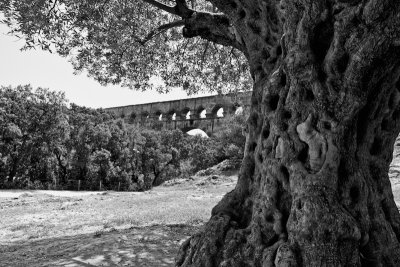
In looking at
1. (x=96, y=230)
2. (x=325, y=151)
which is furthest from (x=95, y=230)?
(x=325, y=151)

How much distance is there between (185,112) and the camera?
37.7 m

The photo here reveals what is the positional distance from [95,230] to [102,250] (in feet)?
10.1

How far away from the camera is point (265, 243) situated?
12.3 ft

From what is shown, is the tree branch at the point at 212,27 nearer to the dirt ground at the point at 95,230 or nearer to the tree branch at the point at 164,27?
the tree branch at the point at 164,27

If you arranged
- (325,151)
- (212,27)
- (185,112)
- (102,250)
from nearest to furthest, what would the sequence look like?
(325,151) < (102,250) < (212,27) < (185,112)

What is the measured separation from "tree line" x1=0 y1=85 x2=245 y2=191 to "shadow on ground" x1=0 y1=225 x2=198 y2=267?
55.0ft

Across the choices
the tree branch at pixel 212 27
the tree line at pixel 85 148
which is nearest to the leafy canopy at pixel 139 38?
the tree branch at pixel 212 27

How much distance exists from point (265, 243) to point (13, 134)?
23.2 metres

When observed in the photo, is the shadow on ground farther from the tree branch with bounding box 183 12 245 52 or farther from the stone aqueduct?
the stone aqueduct

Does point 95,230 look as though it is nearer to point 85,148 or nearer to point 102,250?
point 102,250

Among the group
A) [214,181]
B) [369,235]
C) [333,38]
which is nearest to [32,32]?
[333,38]

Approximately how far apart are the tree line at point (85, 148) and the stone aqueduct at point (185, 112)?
81.5 inches

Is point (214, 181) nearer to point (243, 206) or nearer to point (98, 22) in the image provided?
point (98, 22)

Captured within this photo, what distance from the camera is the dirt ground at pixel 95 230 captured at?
19.5 feet
